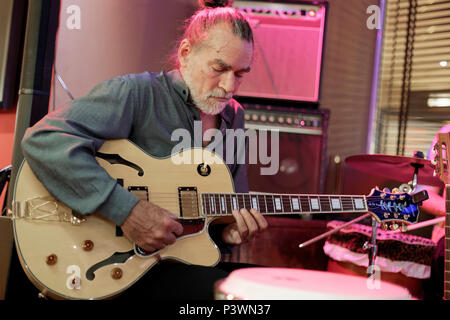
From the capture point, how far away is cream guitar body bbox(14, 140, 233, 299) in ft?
4.66

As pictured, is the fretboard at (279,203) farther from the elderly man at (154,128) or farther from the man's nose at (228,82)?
the man's nose at (228,82)

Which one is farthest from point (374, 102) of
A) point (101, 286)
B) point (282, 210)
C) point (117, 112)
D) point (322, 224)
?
point (101, 286)

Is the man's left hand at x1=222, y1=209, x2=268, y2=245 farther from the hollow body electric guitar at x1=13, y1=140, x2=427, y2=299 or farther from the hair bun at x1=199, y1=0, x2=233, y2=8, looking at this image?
the hair bun at x1=199, y1=0, x2=233, y2=8

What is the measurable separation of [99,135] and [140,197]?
0.84 feet

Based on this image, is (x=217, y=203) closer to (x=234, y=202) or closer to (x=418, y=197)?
(x=234, y=202)

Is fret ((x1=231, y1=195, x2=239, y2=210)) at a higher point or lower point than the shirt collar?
lower

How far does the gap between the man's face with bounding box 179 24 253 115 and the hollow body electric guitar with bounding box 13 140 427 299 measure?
10.4 inches

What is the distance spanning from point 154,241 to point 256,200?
0.46 m

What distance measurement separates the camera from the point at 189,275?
1.54m

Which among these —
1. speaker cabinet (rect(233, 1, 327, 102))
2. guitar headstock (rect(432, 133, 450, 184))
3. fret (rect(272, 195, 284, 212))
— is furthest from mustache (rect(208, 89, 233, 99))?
speaker cabinet (rect(233, 1, 327, 102))

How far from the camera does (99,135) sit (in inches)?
62.1

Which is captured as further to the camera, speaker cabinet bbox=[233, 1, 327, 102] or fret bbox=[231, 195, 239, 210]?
speaker cabinet bbox=[233, 1, 327, 102]

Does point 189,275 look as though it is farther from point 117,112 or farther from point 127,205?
point 117,112

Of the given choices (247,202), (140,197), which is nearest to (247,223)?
(247,202)
